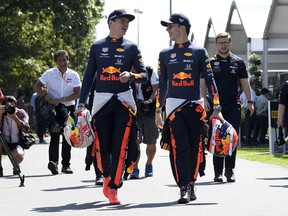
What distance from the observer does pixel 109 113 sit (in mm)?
10602

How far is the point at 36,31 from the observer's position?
4431 centimetres

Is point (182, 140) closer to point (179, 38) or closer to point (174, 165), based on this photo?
point (174, 165)

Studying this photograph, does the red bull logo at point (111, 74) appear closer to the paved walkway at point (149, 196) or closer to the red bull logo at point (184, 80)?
the red bull logo at point (184, 80)

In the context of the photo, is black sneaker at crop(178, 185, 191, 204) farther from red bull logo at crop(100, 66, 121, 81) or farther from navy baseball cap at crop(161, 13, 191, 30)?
navy baseball cap at crop(161, 13, 191, 30)

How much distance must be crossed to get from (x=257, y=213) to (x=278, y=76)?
101 ft

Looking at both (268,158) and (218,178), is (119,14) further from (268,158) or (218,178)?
(268,158)

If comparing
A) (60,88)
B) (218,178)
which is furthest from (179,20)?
(60,88)

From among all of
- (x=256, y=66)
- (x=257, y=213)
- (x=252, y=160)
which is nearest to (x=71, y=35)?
(x=256, y=66)

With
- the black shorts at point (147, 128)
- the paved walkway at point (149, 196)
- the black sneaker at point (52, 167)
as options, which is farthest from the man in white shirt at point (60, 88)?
the black shorts at point (147, 128)

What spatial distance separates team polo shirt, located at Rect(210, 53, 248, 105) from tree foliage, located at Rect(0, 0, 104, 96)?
74.1 ft

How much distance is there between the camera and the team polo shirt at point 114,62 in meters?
10.6

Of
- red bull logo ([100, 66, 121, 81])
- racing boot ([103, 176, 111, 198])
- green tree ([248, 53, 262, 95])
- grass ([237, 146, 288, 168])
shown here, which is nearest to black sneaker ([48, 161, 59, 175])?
grass ([237, 146, 288, 168])

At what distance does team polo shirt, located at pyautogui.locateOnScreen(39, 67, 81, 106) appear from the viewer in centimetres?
1546

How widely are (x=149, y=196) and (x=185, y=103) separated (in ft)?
4.14
